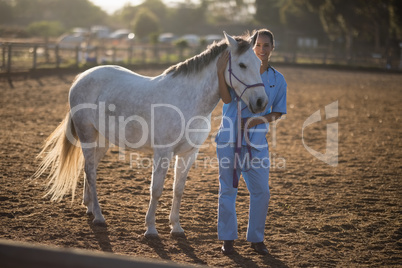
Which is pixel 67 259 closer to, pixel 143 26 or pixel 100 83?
pixel 100 83

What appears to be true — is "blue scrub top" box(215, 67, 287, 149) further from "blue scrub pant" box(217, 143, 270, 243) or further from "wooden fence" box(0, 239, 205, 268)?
"wooden fence" box(0, 239, 205, 268)

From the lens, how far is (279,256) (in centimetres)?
361

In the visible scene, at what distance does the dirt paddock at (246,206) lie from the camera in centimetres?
366

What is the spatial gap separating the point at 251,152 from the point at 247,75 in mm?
687

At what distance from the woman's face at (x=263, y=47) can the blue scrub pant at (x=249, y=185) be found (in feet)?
2.75

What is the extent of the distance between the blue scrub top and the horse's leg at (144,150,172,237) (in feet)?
1.89

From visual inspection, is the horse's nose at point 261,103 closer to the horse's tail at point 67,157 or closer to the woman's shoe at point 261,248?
the woman's shoe at point 261,248

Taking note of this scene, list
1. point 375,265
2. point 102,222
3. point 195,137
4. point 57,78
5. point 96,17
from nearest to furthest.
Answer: point 375,265, point 195,137, point 102,222, point 57,78, point 96,17

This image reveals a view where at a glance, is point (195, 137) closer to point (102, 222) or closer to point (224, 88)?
point (224, 88)

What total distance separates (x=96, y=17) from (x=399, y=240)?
8016 cm

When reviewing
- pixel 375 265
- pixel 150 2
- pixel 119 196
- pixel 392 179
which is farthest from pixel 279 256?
pixel 150 2

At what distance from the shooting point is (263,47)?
144 inches

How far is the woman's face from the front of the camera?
3.66 metres

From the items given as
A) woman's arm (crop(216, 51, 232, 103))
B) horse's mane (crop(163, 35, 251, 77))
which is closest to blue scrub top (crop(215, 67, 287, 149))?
woman's arm (crop(216, 51, 232, 103))
